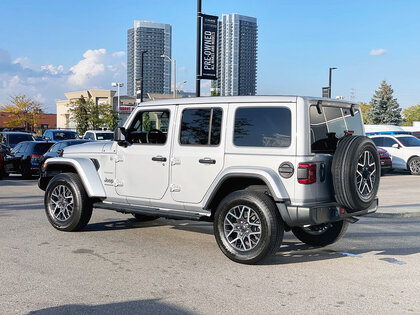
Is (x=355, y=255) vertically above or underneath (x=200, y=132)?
underneath

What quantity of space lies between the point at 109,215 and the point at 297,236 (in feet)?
13.4

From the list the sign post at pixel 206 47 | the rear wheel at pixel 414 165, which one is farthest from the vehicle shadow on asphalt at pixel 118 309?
the rear wheel at pixel 414 165

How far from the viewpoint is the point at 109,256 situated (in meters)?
6.54

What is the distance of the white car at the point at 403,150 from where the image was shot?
2194 cm

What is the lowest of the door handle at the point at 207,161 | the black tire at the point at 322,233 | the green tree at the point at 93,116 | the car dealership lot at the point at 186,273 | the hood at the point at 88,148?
the car dealership lot at the point at 186,273

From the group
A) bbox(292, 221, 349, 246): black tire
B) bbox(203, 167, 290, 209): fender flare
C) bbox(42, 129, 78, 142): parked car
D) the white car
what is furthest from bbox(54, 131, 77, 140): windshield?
bbox(203, 167, 290, 209): fender flare

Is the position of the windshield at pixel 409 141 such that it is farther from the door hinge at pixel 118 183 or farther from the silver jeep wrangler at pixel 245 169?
the door hinge at pixel 118 183

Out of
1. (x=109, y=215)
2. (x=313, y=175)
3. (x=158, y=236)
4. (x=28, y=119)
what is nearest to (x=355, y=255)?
(x=313, y=175)

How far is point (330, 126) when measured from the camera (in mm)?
6512

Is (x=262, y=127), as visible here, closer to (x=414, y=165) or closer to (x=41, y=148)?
(x=41, y=148)

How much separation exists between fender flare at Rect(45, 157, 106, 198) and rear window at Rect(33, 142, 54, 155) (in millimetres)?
11683

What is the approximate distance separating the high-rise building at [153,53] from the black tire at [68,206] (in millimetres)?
107286

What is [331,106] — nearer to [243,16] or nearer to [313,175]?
[313,175]

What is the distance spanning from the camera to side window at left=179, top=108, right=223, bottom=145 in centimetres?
662
